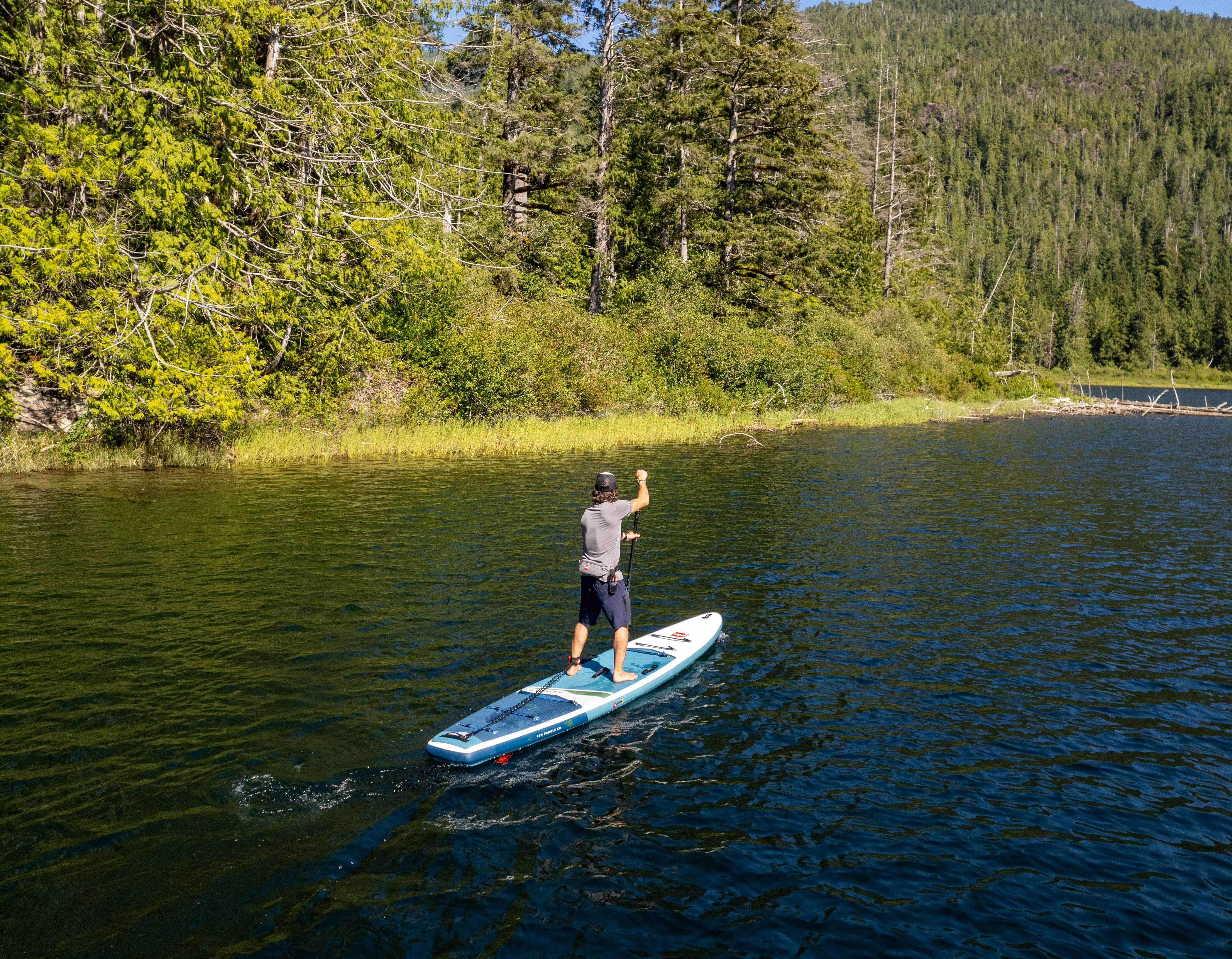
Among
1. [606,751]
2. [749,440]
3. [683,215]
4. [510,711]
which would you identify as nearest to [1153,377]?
[683,215]

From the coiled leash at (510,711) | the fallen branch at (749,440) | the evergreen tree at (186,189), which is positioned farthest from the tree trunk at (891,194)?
the coiled leash at (510,711)

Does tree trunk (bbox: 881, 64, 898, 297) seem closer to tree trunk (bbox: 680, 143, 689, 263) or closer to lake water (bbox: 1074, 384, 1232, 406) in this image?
tree trunk (bbox: 680, 143, 689, 263)

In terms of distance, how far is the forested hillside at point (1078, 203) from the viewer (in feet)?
339

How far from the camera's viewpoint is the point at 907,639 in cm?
1084

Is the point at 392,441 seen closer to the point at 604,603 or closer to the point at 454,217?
the point at 454,217

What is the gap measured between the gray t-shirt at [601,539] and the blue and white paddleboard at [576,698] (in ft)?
3.79

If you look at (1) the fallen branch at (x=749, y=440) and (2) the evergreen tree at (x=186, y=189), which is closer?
(2) the evergreen tree at (x=186, y=189)

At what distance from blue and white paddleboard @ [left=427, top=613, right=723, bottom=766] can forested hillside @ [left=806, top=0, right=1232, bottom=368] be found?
57.0 meters

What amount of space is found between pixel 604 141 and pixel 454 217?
856cm

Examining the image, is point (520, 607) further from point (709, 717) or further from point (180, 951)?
point (180, 951)

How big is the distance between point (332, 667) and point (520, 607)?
2.92m

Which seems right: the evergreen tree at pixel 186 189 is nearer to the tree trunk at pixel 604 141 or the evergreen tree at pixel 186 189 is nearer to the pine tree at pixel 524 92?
the pine tree at pixel 524 92

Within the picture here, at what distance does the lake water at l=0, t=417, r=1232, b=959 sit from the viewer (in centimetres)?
537

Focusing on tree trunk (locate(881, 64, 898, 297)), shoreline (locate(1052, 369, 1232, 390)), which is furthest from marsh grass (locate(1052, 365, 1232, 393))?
tree trunk (locate(881, 64, 898, 297))
